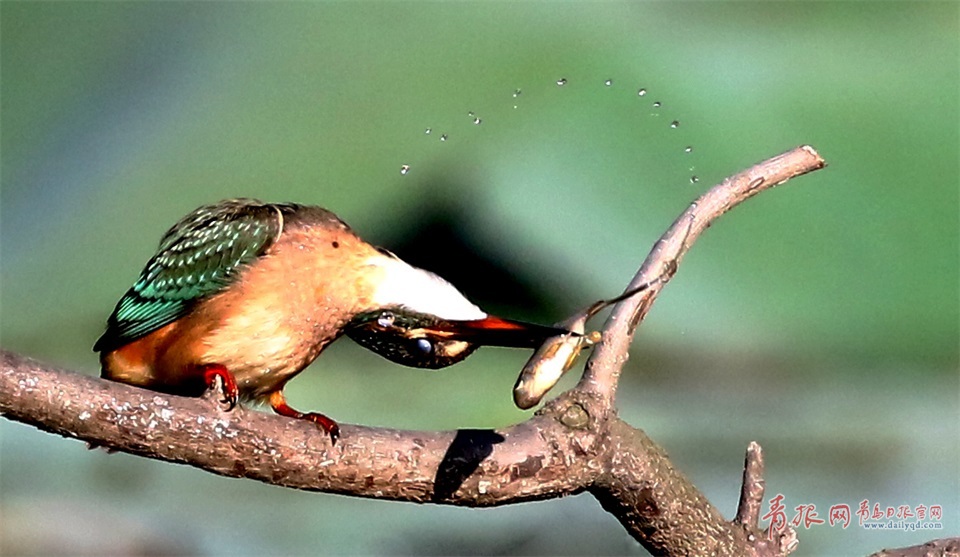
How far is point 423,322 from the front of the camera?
149cm

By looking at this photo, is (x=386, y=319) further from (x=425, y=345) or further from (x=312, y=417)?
(x=312, y=417)

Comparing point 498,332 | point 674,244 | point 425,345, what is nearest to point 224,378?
point 425,345

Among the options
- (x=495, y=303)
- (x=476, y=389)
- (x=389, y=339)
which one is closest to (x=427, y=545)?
(x=476, y=389)

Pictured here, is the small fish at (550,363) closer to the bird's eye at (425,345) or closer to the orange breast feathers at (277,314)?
the bird's eye at (425,345)

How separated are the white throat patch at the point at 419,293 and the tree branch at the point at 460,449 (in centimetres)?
17

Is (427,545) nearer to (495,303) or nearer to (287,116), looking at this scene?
(495,303)

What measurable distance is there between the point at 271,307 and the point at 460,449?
1.44 feet

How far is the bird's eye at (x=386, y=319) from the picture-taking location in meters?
1.54

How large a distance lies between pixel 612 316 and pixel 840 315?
180cm

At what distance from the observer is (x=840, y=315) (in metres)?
3.14

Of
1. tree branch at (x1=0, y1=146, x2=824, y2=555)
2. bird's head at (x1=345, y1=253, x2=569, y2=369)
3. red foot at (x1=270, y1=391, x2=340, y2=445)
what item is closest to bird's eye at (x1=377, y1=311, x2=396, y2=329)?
bird's head at (x1=345, y1=253, x2=569, y2=369)

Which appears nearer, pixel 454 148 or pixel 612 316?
pixel 612 316

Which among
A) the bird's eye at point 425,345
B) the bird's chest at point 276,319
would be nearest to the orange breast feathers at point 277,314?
the bird's chest at point 276,319

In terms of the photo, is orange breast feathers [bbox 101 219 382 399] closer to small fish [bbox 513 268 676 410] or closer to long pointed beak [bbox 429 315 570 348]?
long pointed beak [bbox 429 315 570 348]
